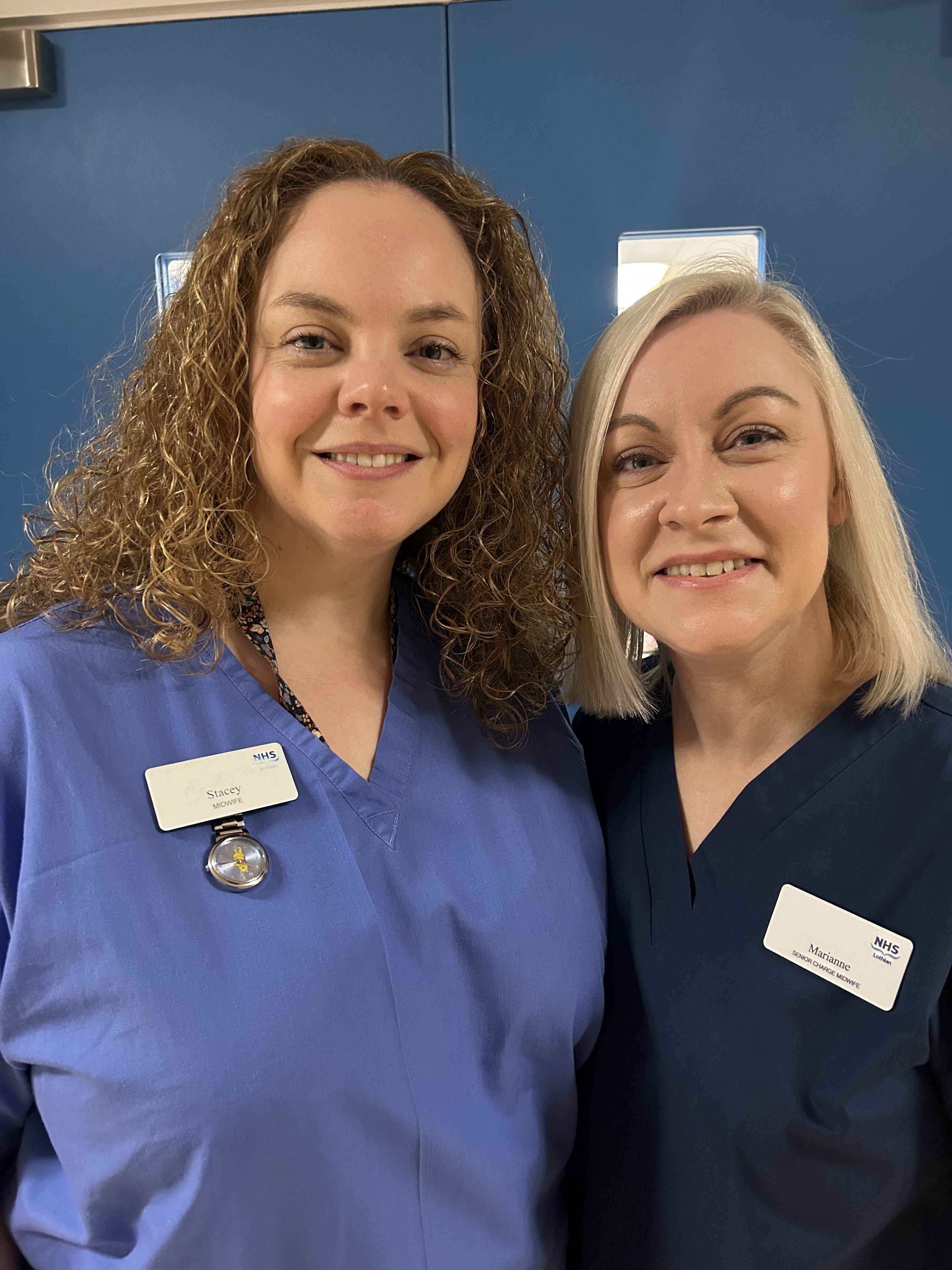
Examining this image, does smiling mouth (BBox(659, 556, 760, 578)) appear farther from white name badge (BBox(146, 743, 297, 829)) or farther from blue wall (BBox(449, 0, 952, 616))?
blue wall (BBox(449, 0, 952, 616))

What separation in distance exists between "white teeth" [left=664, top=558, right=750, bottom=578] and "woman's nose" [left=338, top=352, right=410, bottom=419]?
1.24 feet

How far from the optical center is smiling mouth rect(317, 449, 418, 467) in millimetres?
1041

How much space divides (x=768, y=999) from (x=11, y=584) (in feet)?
3.22

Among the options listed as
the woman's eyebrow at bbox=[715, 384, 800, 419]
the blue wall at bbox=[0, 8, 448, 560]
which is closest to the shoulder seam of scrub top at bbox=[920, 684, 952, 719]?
the woman's eyebrow at bbox=[715, 384, 800, 419]

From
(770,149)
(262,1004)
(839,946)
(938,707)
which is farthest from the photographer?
(770,149)

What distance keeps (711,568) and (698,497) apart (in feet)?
0.28

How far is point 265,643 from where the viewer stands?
1.09m

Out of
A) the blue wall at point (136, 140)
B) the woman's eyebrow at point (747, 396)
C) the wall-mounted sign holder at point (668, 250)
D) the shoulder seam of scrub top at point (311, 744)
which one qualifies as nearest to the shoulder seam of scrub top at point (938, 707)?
the woman's eyebrow at point (747, 396)

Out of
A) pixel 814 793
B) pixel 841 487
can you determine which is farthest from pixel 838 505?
pixel 814 793

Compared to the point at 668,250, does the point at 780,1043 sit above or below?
below

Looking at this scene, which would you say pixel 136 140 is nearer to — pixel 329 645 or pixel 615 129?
pixel 615 129

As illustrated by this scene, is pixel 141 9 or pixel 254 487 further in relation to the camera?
pixel 141 9

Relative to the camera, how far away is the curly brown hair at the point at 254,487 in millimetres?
1054

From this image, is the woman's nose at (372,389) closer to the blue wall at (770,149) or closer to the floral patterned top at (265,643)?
the floral patterned top at (265,643)
